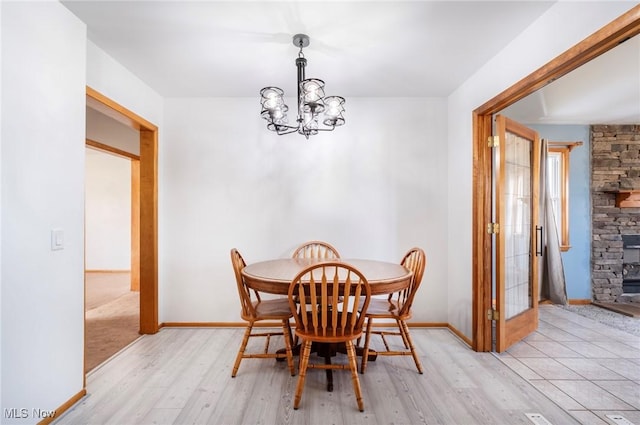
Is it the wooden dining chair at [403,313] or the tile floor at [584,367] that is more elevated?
the wooden dining chair at [403,313]

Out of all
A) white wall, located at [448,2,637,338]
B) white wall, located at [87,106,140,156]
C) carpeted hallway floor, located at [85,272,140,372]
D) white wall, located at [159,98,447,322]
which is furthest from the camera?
white wall, located at [87,106,140,156]

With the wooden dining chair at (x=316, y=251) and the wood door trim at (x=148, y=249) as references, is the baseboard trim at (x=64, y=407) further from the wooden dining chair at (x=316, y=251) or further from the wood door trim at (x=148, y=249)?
the wooden dining chair at (x=316, y=251)

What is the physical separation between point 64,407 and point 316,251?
209cm

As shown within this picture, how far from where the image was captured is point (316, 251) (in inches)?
121

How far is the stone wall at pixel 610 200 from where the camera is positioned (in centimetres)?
392

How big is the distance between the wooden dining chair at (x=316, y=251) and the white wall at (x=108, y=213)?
15.8 ft

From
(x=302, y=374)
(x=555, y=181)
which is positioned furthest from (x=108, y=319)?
(x=555, y=181)

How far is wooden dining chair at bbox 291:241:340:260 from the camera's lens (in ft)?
9.53

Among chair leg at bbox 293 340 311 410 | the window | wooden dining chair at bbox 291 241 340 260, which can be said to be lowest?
chair leg at bbox 293 340 311 410

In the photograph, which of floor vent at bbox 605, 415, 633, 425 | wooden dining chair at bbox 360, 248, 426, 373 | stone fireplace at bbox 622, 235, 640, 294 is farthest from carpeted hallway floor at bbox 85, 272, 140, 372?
stone fireplace at bbox 622, 235, 640, 294

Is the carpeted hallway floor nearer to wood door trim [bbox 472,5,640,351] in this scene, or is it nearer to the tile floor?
wood door trim [bbox 472,5,640,351]

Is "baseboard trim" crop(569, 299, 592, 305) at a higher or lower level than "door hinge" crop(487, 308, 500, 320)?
lower

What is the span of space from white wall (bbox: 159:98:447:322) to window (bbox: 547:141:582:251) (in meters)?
1.95

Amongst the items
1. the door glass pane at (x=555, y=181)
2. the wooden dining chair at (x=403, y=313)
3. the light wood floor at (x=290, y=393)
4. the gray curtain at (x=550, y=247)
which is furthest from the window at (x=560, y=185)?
the wooden dining chair at (x=403, y=313)
